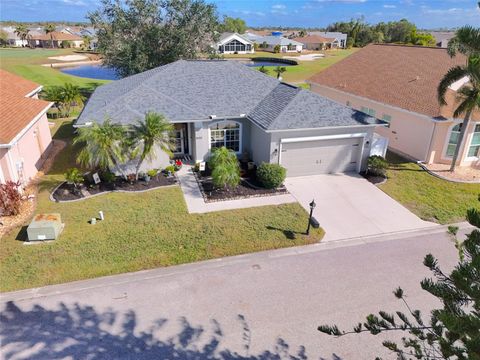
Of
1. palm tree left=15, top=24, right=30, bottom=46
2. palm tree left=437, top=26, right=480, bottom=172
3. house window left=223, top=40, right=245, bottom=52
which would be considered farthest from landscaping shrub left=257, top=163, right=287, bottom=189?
palm tree left=15, top=24, right=30, bottom=46

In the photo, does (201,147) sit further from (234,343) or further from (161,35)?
(161,35)

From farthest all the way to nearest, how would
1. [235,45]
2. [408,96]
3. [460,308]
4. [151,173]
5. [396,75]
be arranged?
[235,45] → [396,75] → [408,96] → [151,173] → [460,308]

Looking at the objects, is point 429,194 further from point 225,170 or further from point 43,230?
point 43,230

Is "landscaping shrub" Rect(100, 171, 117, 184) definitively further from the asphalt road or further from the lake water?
the lake water

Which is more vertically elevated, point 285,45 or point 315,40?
point 315,40

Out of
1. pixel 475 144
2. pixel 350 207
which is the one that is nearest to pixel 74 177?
pixel 350 207

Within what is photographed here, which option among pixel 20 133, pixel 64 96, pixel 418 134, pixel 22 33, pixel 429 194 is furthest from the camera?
pixel 22 33

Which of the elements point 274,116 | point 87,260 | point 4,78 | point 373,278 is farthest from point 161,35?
point 373,278
